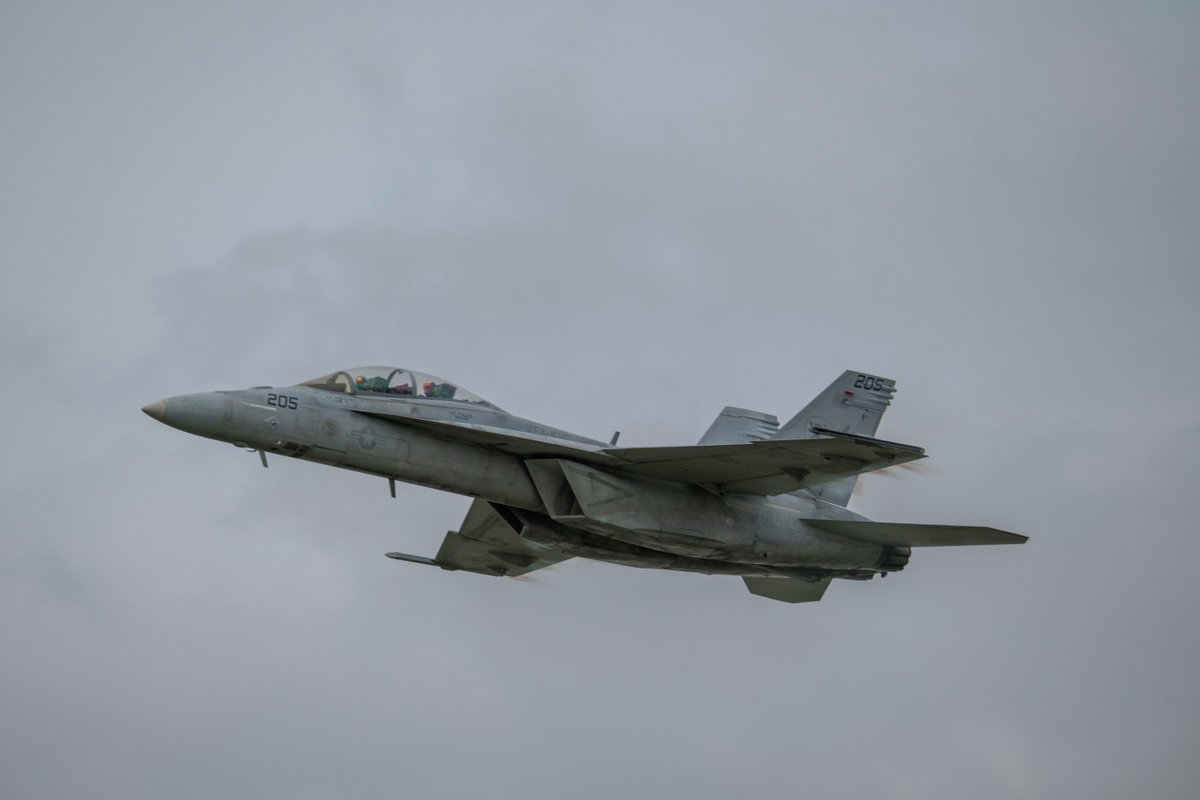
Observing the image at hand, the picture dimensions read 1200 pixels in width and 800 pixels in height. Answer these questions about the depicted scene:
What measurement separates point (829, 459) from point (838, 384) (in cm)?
386

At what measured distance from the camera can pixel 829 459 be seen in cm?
2638

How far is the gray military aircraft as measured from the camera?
25.9m

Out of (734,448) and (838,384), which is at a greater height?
(838,384)

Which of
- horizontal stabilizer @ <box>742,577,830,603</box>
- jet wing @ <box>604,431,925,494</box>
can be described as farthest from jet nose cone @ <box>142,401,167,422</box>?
horizontal stabilizer @ <box>742,577,830,603</box>

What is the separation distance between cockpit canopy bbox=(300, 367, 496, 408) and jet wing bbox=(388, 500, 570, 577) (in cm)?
493

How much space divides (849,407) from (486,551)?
883cm

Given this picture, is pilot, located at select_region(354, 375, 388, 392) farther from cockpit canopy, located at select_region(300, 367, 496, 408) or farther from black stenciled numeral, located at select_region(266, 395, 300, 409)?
black stenciled numeral, located at select_region(266, 395, 300, 409)

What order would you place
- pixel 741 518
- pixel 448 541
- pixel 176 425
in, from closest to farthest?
pixel 176 425 → pixel 741 518 → pixel 448 541

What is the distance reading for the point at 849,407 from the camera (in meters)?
29.8

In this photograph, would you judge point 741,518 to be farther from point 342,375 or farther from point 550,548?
point 342,375

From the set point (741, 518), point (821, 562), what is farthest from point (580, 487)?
point (821, 562)

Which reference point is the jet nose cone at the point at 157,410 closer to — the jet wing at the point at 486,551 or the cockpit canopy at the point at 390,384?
the cockpit canopy at the point at 390,384

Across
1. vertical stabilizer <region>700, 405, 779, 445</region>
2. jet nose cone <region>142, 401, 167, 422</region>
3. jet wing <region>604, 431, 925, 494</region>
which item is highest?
vertical stabilizer <region>700, 405, 779, 445</region>

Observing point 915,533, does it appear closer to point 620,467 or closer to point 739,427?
point 739,427
